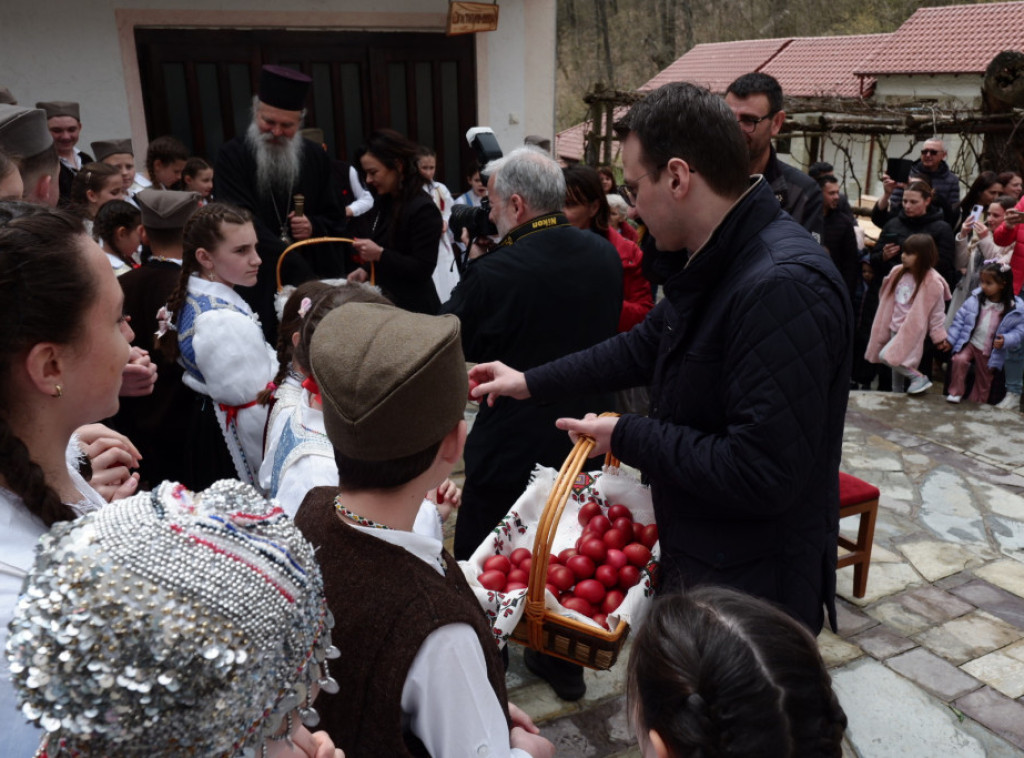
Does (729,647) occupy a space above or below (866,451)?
above

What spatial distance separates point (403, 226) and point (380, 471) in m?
4.18

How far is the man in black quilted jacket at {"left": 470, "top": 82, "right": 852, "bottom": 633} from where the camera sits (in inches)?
71.9

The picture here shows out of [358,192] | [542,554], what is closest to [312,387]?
[542,554]

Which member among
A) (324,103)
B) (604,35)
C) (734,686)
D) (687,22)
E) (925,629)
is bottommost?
(925,629)

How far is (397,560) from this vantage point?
139 centimetres

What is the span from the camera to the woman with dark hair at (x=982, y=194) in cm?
827

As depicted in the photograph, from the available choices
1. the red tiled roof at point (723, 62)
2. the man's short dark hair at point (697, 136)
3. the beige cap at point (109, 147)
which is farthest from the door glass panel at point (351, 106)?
the red tiled roof at point (723, 62)

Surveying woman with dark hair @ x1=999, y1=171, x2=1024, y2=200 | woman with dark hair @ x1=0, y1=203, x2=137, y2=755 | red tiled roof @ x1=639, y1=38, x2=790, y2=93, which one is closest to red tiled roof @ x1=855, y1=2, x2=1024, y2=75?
red tiled roof @ x1=639, y1=38, x2=790, y2=93

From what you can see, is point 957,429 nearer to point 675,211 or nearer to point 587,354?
point 587,354

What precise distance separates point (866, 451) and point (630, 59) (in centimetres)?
4966

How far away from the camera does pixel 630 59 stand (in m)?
50.6

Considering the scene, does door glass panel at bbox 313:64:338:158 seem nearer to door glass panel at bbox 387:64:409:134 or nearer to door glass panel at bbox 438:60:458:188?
door glass panel at bbox 387:64:409:134

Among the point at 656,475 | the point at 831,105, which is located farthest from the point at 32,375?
the point at 831,105

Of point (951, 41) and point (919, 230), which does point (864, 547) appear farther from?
point (951, 41)
